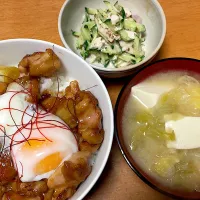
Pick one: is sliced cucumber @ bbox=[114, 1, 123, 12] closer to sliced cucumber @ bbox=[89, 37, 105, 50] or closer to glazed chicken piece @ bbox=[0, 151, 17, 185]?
sliced cucumber @ bbox=[89, 37, 105, 50]

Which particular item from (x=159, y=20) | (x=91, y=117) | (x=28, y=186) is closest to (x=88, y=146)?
(x=91, y=117)

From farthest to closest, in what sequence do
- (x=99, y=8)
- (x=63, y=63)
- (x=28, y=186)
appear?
1. (x=99, y=8)
2. (x=63, y=63)
3. (x=28, y=186)

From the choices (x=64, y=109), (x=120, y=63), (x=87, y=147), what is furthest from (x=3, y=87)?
(x=120, y=63)

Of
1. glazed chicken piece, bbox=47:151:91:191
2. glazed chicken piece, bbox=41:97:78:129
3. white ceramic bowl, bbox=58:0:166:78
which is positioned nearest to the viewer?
glazed chicken piece, bbox=47:151:91:191

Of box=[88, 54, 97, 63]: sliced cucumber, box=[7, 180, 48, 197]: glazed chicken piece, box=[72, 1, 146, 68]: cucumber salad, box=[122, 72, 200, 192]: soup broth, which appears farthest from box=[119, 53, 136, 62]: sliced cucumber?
box=[7, 180, 48, 197]: glazed chicken piece

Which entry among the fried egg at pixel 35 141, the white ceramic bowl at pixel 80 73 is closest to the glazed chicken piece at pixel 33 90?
the fried egg at pixel 35 141

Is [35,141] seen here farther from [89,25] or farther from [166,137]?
[89,25]

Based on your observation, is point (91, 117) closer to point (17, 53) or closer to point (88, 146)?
point (88, 146)
